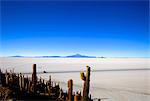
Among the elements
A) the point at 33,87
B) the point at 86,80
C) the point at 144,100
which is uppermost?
the point at 86,80

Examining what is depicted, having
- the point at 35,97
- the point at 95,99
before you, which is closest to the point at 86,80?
the point at 35,97

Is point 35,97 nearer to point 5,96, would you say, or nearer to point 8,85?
point 5,96

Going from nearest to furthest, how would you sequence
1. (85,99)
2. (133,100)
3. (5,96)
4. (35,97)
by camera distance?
(85,99), (5,96), (35,97), (133,100)

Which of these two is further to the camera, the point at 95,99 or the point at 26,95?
the point at 95,99

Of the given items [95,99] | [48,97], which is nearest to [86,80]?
[48,97]

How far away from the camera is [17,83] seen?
16500mm

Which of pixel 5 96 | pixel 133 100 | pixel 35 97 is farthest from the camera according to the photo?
pixel 133 100

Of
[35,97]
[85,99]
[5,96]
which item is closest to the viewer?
[85,99]

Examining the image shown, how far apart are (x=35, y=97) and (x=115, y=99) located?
520cm

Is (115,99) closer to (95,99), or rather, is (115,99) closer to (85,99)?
(95,99)

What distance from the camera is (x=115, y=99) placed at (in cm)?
1567

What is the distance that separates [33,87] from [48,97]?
170 cm

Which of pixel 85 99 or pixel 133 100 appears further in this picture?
pixel 133 100

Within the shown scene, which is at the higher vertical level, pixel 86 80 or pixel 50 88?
pixel 86 80
